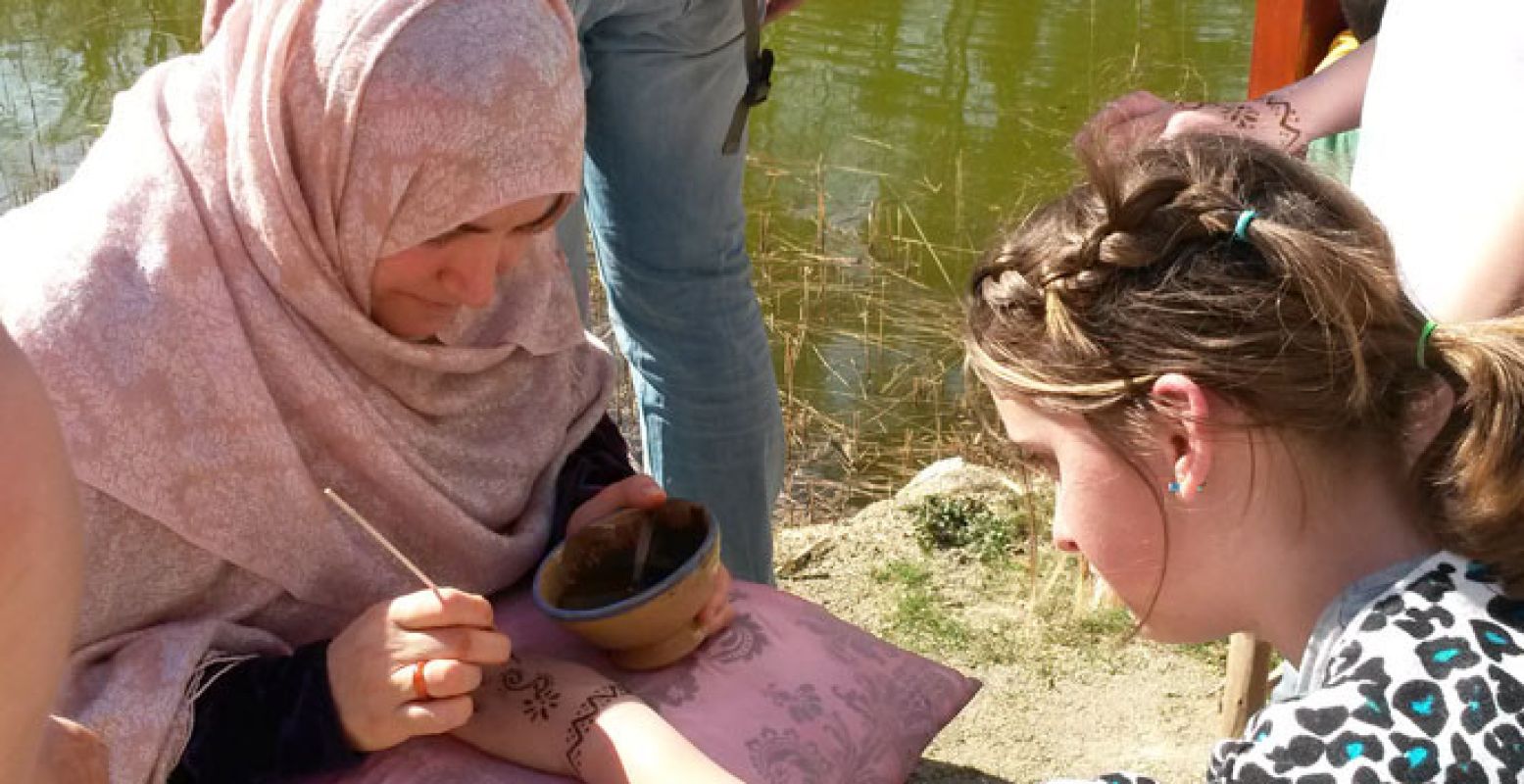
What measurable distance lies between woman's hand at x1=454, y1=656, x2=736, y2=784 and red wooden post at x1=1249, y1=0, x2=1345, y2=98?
2.21m

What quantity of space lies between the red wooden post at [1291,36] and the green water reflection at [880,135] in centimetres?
134

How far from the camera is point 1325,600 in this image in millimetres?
1651

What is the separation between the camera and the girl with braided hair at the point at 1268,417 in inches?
61.4

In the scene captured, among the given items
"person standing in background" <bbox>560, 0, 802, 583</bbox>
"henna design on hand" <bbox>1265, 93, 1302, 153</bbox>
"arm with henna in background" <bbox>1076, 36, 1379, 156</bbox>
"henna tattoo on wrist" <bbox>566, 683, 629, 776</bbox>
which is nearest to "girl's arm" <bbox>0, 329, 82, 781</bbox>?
"henna tattoo on wrist" <bbox>566, 683, 629, 776</bbox>

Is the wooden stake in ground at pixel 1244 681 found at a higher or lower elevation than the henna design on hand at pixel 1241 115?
lower

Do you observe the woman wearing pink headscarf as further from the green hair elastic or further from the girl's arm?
the girl's arm

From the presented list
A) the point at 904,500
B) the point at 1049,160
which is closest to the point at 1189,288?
the point at 904,500

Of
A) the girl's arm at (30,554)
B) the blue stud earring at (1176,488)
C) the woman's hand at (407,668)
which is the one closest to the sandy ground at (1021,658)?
the woman's hand at (407,668)

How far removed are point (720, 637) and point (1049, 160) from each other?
480 cm

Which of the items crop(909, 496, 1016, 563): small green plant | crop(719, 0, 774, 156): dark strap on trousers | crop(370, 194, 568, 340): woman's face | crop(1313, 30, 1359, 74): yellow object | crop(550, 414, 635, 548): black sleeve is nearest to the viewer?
crop(370, 194, 568, 340): woman's face

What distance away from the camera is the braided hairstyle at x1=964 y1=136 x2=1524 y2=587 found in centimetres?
158

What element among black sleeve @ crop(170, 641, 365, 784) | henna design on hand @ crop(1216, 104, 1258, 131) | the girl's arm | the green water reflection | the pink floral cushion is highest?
the girl's arm

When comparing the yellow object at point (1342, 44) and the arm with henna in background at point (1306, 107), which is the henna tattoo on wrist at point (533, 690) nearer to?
the arm with henna in background at point (1306, 107)

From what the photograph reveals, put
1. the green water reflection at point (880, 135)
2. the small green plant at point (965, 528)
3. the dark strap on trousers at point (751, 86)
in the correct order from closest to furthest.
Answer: the dark strap on trousers at point (751, 86) → the small green plant at point (965, 528) → the green water reflection at point (880, 135)
